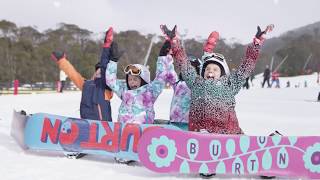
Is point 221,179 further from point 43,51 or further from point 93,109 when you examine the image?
point 43,51

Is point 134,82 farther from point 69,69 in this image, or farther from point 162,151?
point 162,151

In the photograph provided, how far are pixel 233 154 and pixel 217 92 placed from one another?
0.70m

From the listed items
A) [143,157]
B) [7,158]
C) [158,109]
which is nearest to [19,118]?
[7,158]

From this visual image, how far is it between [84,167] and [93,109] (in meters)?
1.09

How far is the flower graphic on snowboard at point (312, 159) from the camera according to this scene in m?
4.51

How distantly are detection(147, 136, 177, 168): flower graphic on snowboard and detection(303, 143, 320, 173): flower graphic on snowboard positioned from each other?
129 cm

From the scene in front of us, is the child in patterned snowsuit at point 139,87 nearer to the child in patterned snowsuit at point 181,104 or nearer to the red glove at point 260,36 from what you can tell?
A: the child in patterned snowsuit at point 181,104

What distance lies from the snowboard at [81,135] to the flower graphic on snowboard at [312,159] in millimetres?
1587

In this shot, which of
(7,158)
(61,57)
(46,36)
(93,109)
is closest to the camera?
(7,158)

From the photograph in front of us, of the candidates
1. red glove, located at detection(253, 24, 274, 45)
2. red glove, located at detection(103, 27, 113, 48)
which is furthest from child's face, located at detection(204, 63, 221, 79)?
red glove, located at detection(103, 27, 113, 48)

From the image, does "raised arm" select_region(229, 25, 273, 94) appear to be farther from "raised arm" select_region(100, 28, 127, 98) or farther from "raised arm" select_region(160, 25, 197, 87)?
"raised arm" select_region(100, 28, 127, 98)

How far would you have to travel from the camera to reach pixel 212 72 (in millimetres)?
5062

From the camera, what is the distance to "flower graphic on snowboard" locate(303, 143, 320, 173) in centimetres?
451

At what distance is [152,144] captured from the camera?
4754 millimetres
